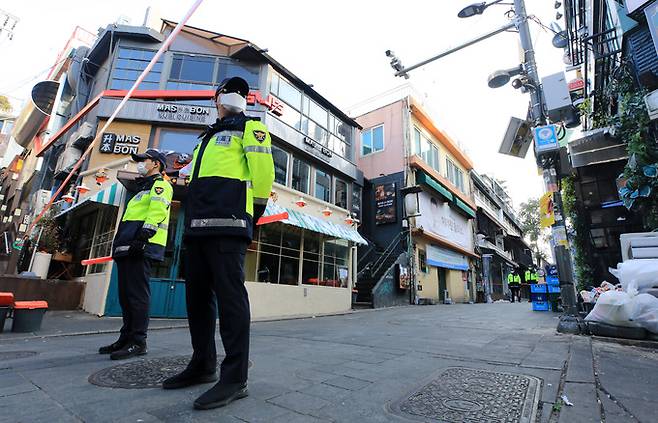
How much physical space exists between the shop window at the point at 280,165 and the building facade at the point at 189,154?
42 mm

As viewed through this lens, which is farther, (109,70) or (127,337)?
(109,70)

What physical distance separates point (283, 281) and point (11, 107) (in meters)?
35.0

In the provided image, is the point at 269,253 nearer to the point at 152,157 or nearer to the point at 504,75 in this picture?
the point at 152,157

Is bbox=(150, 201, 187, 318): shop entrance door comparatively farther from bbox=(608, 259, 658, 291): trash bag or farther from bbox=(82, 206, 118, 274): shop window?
bbox=(608, 259, 658, 291): trash bag

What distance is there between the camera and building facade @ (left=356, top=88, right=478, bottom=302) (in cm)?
1806

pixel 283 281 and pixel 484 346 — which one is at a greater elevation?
pixel 283 281

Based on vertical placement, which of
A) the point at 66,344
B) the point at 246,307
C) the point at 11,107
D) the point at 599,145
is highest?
the point at 11,107

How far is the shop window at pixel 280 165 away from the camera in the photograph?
12219mm

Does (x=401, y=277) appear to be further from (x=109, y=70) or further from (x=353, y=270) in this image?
(x=109, y=70)

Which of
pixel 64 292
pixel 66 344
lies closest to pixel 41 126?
pixel 64 292

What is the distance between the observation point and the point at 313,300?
468 inches

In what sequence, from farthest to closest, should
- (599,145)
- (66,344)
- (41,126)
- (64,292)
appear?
(41,126) < (64,292) < (599,145) < (66,344)

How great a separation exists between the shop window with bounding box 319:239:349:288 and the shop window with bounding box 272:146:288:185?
3021 mm

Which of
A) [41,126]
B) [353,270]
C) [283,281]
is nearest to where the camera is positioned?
[283,281]
